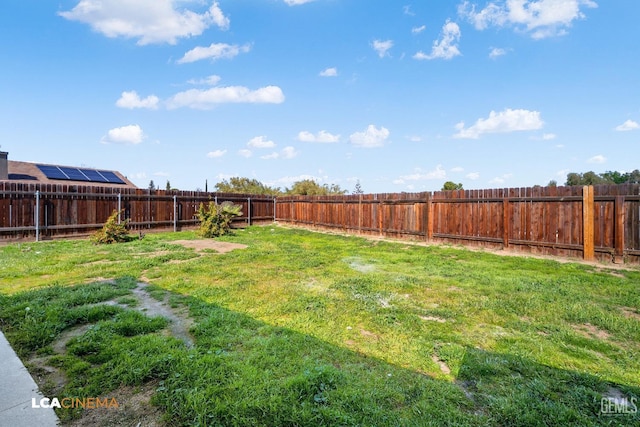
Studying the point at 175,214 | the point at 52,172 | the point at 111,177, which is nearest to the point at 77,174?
the point at 52,172

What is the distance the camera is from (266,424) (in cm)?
152

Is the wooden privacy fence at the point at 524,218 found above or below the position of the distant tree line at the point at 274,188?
below

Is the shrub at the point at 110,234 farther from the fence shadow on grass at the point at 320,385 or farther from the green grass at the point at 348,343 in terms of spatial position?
the fence shadow on grass at the point at 320,385

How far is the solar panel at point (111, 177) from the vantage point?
15136 mm

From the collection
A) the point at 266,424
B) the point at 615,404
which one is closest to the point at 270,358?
the point at 266,424

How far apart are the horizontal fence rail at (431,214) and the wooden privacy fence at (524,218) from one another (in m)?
0.02

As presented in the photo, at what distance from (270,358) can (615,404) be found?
7.43 ft

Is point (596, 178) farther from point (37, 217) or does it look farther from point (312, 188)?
point (37, 217)

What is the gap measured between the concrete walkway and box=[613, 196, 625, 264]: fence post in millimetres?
9019

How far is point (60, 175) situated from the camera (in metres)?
14.2

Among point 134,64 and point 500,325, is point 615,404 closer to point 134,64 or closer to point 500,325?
point 500,325

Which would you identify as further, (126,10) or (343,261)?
(126,10)

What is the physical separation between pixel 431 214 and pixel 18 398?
9.82 meters

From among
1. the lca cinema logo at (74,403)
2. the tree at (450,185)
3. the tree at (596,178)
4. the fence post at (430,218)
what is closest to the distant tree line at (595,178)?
the tree at (596,178)
